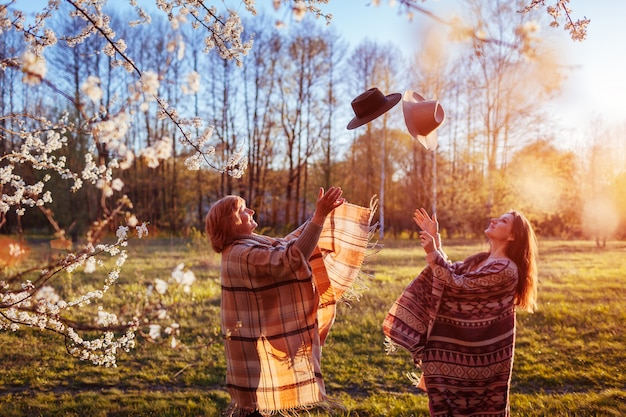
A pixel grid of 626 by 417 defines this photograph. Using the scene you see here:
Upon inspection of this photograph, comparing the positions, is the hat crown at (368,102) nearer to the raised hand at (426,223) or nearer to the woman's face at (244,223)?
the raised hand at (426,223)

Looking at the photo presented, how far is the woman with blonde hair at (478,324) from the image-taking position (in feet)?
11.5

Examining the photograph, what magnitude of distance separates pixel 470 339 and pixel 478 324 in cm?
11

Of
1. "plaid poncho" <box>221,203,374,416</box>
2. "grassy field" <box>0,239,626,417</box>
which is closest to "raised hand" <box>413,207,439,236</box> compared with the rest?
"plaid poncho" <box>221,203,374,416</box>

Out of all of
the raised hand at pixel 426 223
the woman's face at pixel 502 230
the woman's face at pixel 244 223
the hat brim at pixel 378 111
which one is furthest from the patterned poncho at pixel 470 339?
the woman's face at pixel 244 223

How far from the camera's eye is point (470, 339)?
354 cm

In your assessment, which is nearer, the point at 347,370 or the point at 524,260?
the point at 524,260

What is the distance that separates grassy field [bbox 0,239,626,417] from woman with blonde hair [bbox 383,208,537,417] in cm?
129

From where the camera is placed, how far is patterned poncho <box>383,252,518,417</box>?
3.50m

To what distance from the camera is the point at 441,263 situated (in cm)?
358

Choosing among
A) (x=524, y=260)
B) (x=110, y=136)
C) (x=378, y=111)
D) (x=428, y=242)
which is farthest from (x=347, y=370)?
(x=110, y=136)

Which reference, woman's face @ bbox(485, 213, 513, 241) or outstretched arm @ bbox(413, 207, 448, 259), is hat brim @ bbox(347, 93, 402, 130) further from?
woman's face @ bbox(485, 213, 513, 241)

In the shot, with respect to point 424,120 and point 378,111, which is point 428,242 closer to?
point 424,120

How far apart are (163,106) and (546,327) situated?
6503mm

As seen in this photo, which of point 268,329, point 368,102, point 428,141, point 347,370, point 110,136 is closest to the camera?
point 110,136
